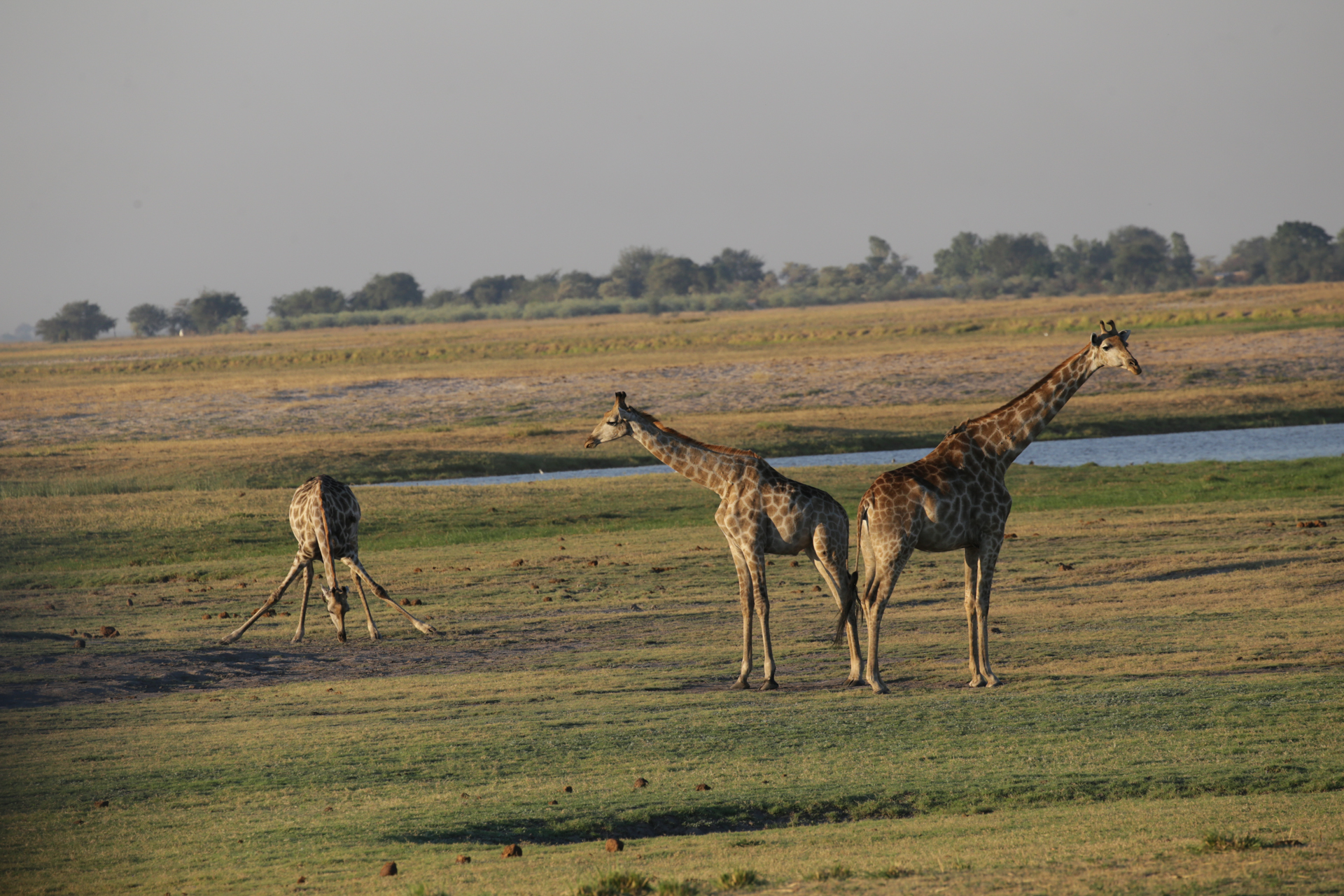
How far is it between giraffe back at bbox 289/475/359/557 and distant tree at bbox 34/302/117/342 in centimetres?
17045

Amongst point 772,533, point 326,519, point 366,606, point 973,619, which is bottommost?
point 366,606

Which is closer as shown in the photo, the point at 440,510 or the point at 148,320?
the point at 440,510

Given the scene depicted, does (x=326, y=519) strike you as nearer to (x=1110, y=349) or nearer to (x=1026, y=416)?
(x=1026, y=416)

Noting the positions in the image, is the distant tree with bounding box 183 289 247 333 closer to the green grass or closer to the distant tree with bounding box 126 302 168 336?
the distant tree with bounding box 126 302 168 336

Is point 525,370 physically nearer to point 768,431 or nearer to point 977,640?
point 768,431

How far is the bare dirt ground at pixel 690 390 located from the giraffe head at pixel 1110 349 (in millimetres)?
35202

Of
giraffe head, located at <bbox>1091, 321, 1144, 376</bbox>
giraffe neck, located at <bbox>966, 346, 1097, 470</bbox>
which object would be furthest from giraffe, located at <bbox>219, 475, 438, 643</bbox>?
giraffe head, located at <bbox>1091, 321, 1144, 376</bbox>

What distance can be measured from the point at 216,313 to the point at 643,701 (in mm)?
185890

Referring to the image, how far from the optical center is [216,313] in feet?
610

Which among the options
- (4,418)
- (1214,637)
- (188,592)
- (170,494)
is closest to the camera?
(1214,637)

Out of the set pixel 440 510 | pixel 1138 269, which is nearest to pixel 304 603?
pixel 440 510

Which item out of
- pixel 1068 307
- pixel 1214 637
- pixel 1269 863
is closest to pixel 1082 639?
pixel 1214 637

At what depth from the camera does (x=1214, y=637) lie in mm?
14430

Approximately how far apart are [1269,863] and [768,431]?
1376 inches
